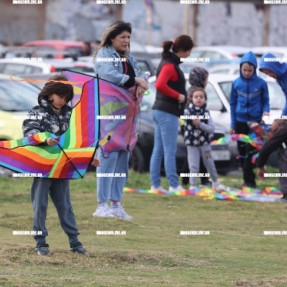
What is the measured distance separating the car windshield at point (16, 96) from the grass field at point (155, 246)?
1833 mm

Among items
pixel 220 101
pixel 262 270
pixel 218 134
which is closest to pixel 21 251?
pixel 262 270

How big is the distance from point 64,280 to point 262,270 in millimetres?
1610

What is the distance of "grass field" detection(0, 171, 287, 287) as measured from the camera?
21.6 feet

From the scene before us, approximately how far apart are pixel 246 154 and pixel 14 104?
Result: 11.7 ft

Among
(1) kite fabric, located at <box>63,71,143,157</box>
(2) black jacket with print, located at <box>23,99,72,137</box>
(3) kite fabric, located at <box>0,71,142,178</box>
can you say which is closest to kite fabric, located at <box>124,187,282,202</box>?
(1) kite fabric, located at <box>63,71,143,157</box>

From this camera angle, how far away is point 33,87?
46.7ft

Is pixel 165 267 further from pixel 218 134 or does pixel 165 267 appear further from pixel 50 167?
pixel 218 134

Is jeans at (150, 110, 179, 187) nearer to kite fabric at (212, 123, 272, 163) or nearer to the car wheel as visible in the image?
kite fabric at (212, 123, 272, 163)

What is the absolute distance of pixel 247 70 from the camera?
12266mm

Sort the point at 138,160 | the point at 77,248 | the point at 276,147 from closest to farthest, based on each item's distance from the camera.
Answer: the point at 77,248 < the point at 276,147 < the point at 138,160

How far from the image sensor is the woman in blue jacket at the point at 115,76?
959 cm

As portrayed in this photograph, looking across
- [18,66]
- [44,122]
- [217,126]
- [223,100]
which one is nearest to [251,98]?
[217,126]

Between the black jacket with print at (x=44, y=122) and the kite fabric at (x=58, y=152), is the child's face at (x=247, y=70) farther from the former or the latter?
the black jacket with print at (x=44, y=122)

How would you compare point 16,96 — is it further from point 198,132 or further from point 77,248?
point 77,248
